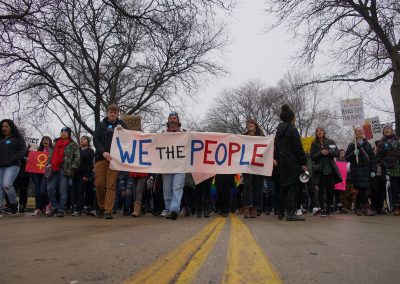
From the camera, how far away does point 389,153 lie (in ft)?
33.6

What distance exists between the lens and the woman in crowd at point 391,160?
10.2 meters

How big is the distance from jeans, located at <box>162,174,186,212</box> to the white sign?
6106 millimetres

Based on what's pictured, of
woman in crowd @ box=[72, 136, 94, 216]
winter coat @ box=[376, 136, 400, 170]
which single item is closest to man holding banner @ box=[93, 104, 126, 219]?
woman in crowd @ box=[72, 136, 94, 216]

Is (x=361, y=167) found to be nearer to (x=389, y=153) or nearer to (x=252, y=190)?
(x=389, y=153)

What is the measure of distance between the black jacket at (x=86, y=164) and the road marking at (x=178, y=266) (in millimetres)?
6350

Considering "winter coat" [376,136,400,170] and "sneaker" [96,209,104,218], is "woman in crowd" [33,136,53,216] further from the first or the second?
"winter coat" [376,136,400,170]

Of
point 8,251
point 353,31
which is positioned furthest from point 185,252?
point 353,31

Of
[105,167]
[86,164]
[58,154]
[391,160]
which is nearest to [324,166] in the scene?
[391,160]

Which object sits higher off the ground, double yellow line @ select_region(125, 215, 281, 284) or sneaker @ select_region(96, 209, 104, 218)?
sneaker @ select_region(96, 209, 104, 218)

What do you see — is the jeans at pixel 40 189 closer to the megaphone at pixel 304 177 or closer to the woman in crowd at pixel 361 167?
the megaphone at pixel 304 177

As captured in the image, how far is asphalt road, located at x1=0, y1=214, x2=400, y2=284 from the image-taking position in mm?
2861

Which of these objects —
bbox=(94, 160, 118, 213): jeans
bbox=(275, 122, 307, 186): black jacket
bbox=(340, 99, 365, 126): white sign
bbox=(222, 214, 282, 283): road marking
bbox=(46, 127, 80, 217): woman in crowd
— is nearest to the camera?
bbox=(222, 214, 282, 283): road marking

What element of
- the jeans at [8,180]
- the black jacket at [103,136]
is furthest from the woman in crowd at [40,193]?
the black jacket at [103,136]

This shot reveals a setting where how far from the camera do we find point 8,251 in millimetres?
4090
